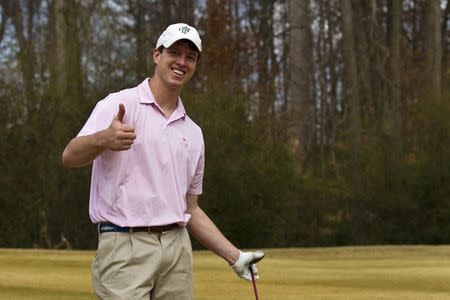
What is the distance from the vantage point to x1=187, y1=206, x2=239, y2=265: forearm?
14.3 ft

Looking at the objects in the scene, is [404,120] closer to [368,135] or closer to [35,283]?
[368,135]

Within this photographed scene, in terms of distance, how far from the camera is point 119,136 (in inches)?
145

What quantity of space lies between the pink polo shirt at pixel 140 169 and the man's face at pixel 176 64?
0.09 metres

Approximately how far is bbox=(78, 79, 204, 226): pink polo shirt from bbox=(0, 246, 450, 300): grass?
18.2 ft

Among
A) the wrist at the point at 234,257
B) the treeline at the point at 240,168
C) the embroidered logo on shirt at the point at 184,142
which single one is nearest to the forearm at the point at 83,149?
the embroidered logo on shirt at the point at 184,142

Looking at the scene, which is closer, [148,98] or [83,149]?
[83,149]

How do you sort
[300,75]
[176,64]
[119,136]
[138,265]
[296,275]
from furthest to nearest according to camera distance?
1. [300,75]
2. [296,275]
3. [176,64]
4. [138,265]
5. [119,136]

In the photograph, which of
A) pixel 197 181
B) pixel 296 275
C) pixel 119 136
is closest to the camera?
pixel 119 136

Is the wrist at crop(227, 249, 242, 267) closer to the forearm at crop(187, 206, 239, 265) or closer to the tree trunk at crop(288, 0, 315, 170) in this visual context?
the forearm at crop(187, 206, 239, 265)

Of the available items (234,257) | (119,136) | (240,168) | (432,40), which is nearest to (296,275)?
(240,168)

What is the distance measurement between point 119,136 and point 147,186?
1.17 feet

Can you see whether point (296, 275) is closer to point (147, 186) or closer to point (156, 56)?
point (156, 56)

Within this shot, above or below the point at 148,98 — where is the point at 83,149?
below

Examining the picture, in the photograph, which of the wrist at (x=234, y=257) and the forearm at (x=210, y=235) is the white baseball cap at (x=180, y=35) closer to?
the forearm at (x=210, y=235)
